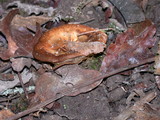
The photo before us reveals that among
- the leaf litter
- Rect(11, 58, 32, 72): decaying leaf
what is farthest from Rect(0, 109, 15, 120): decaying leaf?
Rect(11, 58, 32, 72): decaying leaf

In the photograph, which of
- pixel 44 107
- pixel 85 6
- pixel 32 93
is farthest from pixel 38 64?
pixel 85 6

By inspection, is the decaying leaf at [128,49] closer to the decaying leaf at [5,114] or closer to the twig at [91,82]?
the twig at [91,82]

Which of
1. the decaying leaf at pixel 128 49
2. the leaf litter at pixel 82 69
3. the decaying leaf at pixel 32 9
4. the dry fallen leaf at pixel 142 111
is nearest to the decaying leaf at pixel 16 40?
the leaf litter at pixel 82 69

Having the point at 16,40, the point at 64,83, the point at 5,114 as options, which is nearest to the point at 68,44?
the point at 64,83

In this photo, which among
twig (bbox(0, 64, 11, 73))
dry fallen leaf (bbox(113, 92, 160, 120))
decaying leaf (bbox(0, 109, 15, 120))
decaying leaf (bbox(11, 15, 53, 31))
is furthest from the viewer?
decaying leaf (bbox(11, 15, 53, 31))

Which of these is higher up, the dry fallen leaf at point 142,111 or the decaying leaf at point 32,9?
the decaying leaf at point 32,9

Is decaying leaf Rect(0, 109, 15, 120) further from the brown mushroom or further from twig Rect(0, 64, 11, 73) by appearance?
the brown mushroom
